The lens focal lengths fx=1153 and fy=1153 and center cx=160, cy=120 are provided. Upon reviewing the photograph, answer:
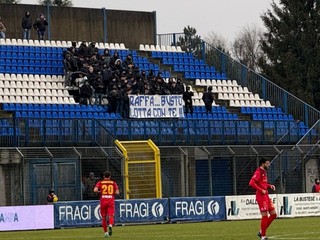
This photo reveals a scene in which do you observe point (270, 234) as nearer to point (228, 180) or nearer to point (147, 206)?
point (147, 206)

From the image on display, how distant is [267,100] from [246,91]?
1196 millimetres

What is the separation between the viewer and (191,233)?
33.2 meters

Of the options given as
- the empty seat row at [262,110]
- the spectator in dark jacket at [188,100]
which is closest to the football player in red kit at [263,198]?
the spectator in dark jacket at [188,100]

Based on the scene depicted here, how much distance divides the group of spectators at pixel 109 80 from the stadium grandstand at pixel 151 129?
0.24m

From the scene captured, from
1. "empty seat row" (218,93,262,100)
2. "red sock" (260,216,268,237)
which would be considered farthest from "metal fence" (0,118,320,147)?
"red sock" (260,216,268,237)

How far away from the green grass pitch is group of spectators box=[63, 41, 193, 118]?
505 inches

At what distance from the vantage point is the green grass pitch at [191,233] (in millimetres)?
30562

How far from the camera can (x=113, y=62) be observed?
5434 centimetres

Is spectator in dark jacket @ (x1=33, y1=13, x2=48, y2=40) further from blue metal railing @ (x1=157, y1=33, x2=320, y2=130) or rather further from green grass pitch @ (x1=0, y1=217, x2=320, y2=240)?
green grass pitch @ (x1=0, y1=217, x2=320, y2=240)

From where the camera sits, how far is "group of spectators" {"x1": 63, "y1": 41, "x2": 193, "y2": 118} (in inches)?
2035

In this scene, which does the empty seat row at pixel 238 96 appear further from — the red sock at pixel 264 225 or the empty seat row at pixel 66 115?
the red sock at pixel 264 225

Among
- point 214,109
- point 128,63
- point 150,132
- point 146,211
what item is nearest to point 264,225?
point 146,211

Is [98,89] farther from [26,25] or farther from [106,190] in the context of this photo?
[106,190]

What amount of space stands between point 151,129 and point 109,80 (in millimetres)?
3889
